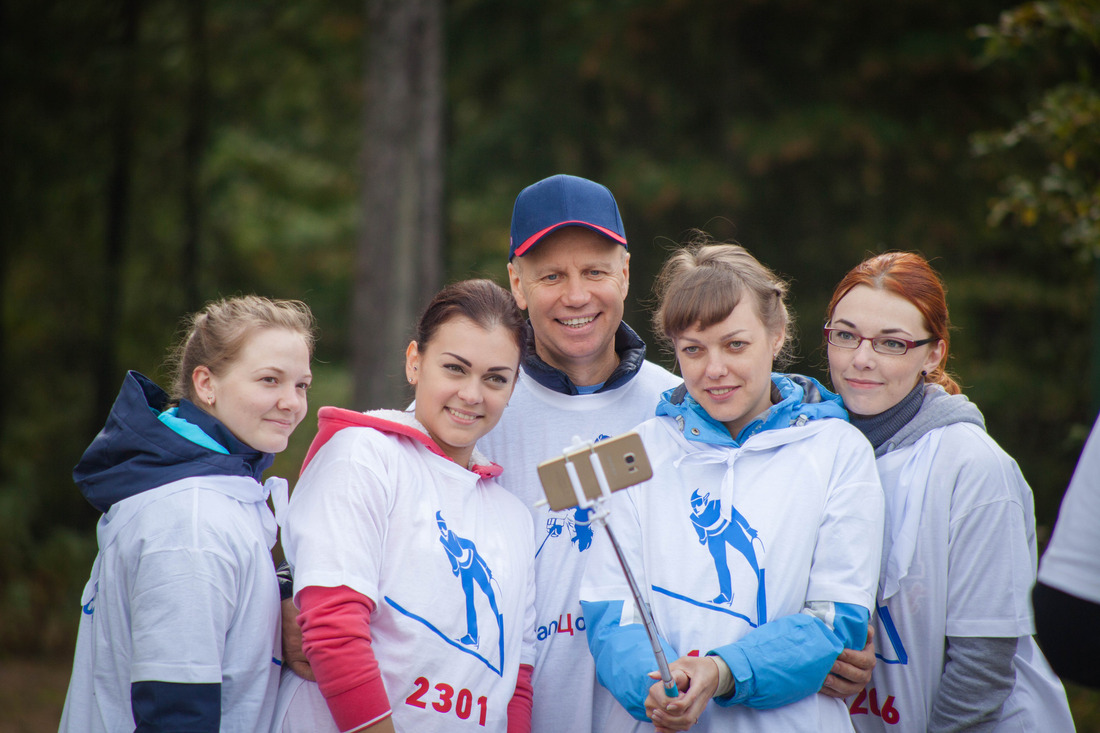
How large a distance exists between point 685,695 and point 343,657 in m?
0.82

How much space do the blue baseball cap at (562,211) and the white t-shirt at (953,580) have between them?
1240 mm

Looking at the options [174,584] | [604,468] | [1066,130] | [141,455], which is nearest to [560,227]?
[604,468]

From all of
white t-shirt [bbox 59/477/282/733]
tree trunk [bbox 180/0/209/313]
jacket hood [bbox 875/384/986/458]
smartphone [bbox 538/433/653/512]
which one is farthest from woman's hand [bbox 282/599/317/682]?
tree trunk [bbox 180/0/209/313]

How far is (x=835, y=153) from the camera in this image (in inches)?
345

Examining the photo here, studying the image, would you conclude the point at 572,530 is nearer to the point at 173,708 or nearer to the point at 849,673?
the point at 849,673

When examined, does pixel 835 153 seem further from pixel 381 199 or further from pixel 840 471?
pixel 840 471

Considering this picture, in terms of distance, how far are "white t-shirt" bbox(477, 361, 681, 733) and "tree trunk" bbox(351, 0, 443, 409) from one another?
4457mm

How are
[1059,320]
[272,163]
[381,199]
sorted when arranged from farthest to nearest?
1. [272,163]
2. [1059,320]
3. [381,199]

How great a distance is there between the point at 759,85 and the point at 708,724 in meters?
7.98

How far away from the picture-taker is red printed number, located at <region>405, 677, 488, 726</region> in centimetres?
234

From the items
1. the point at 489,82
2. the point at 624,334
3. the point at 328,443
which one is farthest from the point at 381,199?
the point at 328,443

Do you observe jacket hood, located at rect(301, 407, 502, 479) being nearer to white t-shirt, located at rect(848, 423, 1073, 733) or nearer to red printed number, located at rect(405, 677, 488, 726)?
red printed number, located at rect(405, 677, 488, 726)

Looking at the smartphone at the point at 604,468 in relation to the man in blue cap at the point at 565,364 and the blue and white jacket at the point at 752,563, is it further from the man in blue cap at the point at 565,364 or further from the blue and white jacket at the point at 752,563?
the man in blue cap at the point at 565,364

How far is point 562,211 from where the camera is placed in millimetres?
3031
